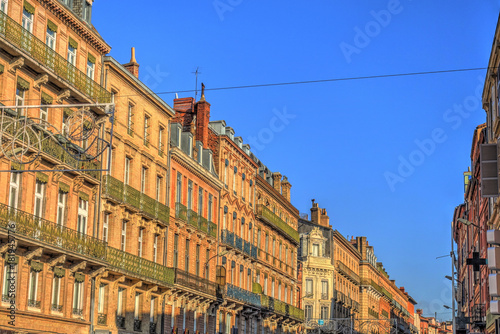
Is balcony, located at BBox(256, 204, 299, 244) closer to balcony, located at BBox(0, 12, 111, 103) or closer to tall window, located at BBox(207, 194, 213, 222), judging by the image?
tall window, located at BBox(207, 194, 213, 222)

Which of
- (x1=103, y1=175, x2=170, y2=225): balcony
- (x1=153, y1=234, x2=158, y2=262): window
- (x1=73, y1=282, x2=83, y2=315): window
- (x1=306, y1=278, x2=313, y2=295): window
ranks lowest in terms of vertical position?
(x1=73, y1=282, x2=83, y2=315): window

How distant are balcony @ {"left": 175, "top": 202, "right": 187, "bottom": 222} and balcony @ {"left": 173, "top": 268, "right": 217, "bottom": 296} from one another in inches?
124

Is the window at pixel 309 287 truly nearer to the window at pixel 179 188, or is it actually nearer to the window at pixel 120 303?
the window at pixel 179 188

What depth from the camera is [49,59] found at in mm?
32750

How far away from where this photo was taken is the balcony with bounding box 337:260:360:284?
94.8 m

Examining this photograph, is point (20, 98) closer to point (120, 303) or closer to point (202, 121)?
point (120, 303)

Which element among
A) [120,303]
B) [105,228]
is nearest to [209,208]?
[120,303]

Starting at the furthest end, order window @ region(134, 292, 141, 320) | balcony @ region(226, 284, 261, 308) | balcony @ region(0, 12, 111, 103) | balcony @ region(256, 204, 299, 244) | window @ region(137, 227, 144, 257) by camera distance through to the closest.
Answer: balcony @ region(256, 204, 299, 244)
balcony @ region(226, 284, 261, 308)
window @ region(137, 227, 144, 257)
window @ region(134, 292, 141, 320)
balcony @ region(0, 12, 111, 103)

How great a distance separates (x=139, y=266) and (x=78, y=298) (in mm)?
5538

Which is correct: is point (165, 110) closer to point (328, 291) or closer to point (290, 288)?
point (290, 288)

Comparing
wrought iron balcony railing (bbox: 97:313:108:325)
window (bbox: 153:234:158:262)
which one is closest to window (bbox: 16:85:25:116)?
wrought iron balcony railing (bbox: 97:313:108:325)

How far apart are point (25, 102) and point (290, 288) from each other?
47.2m

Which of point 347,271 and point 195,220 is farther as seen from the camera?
point 347,271

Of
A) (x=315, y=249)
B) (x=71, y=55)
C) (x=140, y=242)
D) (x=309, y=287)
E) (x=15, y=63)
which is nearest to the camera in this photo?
(x=15, y=63)
